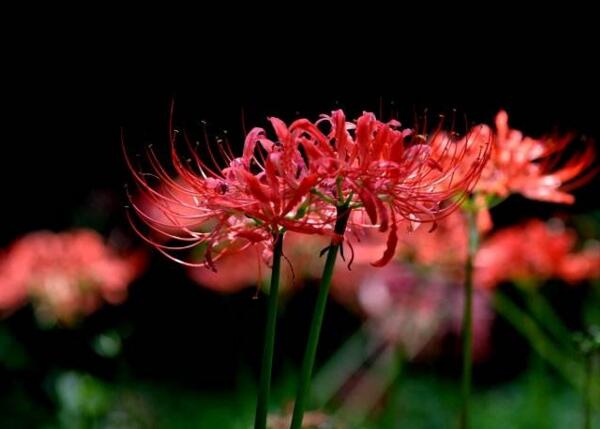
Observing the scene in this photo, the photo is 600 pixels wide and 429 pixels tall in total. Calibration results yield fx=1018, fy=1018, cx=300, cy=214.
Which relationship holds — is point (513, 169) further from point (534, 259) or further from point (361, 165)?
point (534, 259)

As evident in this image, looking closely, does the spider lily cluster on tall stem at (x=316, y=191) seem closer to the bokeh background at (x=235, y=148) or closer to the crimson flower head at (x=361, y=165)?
the crimson flower head at (x=361, y=165)

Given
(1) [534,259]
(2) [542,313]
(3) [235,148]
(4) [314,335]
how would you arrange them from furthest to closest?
(3) [235,148]
(2) [542,313]
(1) [534,259]
(4) [314,335]

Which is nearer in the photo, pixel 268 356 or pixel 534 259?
pixel 268 356

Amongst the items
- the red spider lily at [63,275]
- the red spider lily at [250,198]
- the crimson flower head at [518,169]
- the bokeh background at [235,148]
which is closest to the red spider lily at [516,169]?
the crimson flower head at [518,169]

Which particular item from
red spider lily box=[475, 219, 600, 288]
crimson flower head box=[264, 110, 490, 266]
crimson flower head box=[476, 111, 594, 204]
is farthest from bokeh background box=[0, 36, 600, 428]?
crimson flower head box=[264, 110, 490, 266]

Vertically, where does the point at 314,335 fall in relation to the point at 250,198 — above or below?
below

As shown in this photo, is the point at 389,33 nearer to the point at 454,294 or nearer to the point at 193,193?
the point at 454,294

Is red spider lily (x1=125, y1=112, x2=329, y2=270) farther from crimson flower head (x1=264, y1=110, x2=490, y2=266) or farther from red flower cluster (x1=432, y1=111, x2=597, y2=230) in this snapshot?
red flower cluster (x1=432, y1=111, x2=597, y2=230)

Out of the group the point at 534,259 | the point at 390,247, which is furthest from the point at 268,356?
the point at 534,259
